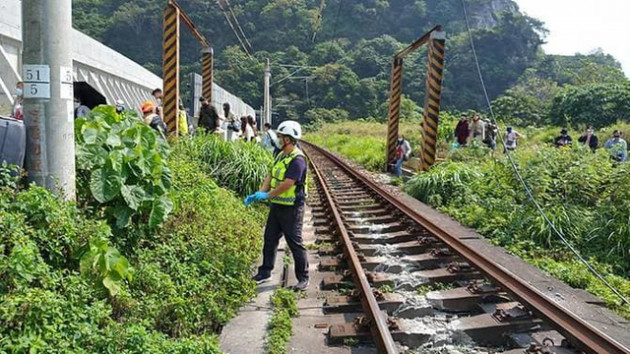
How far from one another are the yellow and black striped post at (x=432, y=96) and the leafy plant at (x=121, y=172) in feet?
33.0

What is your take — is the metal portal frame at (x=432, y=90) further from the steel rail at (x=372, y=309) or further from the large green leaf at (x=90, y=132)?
the large green leaf at (x=90, y=132)

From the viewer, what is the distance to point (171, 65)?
1113 cm

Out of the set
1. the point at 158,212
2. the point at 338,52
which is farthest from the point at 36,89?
the point at 338,52

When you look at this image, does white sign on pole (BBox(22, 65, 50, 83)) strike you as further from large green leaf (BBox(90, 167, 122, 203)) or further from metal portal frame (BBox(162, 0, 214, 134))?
metal portal frame (BBox(162, 0, 214, 134))

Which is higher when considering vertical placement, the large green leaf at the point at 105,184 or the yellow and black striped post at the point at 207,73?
the yellow and black striped post at the point at 207,73

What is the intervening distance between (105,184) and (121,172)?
20 cm

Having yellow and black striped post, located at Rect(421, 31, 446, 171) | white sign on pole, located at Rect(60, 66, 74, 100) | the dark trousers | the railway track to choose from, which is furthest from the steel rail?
yellow and black striped post, located at Rect(421, 31, 446, 171)

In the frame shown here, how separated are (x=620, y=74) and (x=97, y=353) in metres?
64.9

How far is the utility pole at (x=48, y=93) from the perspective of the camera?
13.4ft

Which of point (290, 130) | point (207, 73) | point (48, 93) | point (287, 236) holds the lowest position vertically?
point (287, 236)

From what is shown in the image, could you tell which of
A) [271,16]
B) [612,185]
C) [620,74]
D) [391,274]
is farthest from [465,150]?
[620,74]

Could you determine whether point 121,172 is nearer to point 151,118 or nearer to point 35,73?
point 35,73

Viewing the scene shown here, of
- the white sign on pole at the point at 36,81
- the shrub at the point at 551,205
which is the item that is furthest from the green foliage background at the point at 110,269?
the shrub at the point at 551,205

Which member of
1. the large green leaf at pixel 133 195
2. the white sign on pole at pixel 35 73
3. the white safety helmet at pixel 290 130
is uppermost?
the white sign on pole at pixel 35 73
